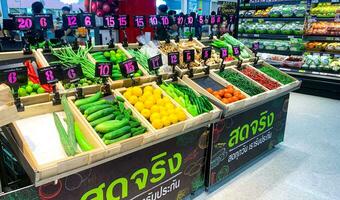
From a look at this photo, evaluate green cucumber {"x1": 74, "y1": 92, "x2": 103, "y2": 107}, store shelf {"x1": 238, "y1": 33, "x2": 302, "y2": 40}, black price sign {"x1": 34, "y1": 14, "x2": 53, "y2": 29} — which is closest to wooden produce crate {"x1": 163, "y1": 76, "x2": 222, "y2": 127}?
green cucumber {"x1": 74, "y1": 92, "x2": 103, "y2": 107}

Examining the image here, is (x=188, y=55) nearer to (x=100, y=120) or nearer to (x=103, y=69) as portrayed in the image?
(x=103, y=69)

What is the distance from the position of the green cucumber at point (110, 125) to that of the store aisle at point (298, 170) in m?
1.24

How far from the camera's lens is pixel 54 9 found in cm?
1240

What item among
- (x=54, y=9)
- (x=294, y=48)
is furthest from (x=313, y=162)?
(x=54, y=9)

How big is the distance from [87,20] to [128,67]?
77cm

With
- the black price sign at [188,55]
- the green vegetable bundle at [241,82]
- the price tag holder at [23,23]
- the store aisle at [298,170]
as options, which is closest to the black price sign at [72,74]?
the price tag holder at [23,23]

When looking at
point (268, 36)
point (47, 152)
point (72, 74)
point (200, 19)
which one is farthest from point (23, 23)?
point (268, 36)

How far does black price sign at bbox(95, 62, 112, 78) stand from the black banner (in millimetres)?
1075

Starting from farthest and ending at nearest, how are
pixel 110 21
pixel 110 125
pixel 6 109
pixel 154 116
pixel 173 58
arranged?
pixel 110 21 → pixel 173 58 → pixel 154 116 → pixel 110 125 → pixel 6 109

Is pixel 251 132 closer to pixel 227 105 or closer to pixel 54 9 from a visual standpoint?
pixel 227 105

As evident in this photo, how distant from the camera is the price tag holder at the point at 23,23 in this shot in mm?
2521

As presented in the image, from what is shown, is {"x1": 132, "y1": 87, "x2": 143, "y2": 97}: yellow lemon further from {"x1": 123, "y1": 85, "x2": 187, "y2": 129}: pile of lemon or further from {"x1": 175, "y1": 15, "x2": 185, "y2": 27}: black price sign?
{"x1": 175, "y1": 15, "x2": 185, "y2": 27}: black price sign

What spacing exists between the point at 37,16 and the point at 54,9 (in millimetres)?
10836

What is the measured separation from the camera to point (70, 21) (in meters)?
2.84
